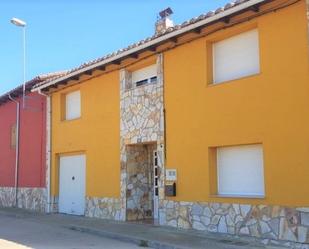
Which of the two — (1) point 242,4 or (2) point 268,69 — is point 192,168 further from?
(1) point 242,4

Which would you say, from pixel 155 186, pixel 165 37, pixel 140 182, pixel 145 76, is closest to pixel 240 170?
pixel 165 37

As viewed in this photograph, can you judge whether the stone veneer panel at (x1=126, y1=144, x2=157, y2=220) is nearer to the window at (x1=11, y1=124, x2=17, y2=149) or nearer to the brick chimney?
the brick chimney

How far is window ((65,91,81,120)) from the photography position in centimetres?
1748

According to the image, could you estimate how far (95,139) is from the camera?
16.0 m

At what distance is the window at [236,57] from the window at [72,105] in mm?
7085

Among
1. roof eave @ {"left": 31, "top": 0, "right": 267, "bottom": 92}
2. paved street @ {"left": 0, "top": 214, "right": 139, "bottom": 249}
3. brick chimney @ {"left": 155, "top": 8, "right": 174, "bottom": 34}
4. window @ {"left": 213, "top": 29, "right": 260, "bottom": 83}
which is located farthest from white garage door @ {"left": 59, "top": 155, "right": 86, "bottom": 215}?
window @ {"left": 213, "top": 29, "right": 260, "bottom": 83}

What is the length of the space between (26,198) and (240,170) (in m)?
12.1

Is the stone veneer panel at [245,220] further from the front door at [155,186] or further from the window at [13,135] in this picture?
the window at [13,135]

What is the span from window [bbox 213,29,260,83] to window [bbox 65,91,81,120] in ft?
23.2

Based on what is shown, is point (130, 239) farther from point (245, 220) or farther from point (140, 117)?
point (140, 117)

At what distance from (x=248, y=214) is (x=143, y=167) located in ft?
17.2

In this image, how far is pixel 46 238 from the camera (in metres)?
12.1

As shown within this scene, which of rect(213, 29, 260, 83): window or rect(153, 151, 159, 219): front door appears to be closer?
rect(213, 29, 260, 83): window

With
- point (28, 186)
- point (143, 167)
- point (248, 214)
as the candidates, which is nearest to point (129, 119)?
point (143, 167)
